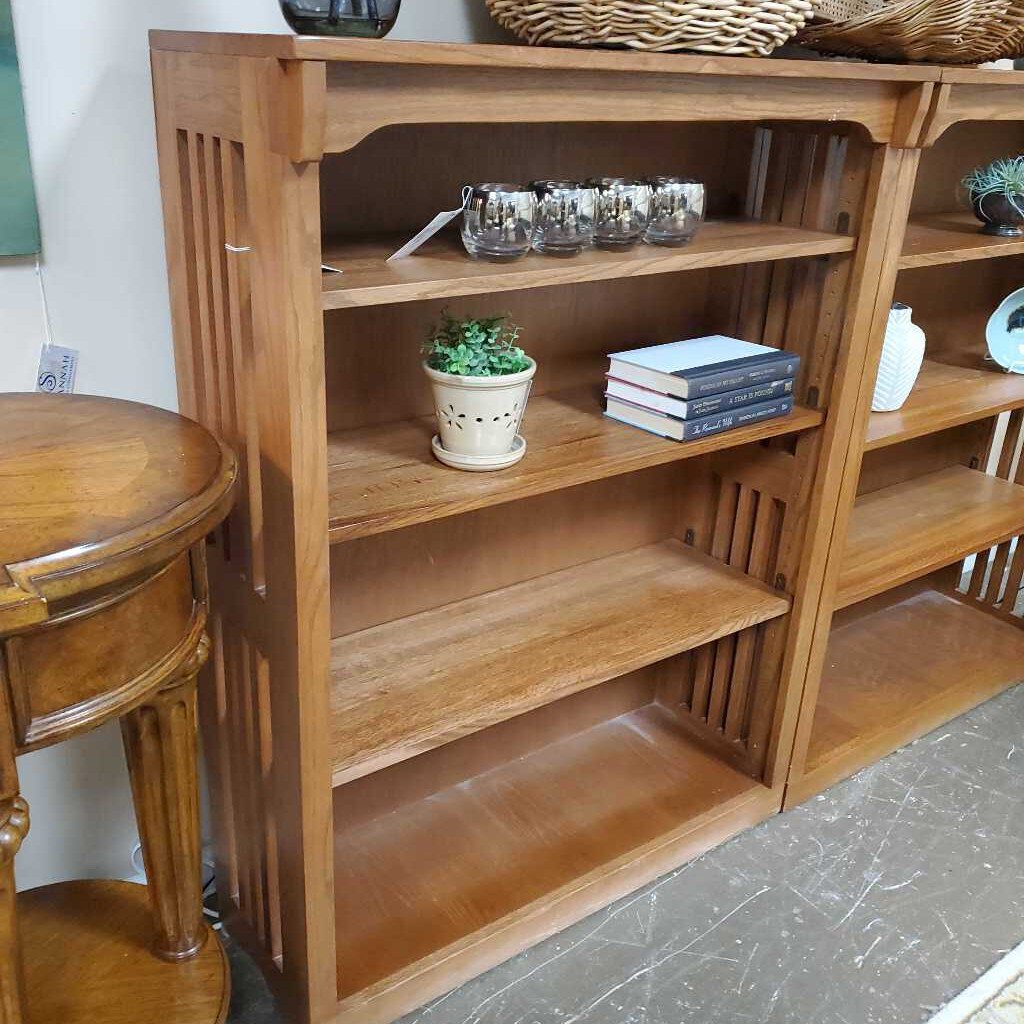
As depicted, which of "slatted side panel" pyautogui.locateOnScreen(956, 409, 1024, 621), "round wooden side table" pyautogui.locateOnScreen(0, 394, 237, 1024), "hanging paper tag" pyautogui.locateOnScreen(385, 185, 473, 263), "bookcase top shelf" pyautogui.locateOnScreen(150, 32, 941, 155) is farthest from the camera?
"slatted side panel" pyautogui.locateOnScreen(956, 409, 1024, 621)

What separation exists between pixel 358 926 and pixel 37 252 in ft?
3.58

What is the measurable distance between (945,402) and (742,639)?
621 mm

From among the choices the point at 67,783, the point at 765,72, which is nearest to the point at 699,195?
the point at 765,72

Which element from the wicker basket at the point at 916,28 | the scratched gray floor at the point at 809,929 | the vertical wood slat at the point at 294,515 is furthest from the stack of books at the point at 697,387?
the scratched gray floor at the point at 809,929

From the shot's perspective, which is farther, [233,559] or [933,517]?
[933,517]

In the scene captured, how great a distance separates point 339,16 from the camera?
110cm

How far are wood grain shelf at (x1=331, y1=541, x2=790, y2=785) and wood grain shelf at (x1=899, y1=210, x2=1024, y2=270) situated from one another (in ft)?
2.05

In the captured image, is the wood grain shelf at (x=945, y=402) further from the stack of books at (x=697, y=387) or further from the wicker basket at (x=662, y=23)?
the wicker basket at (x=662, y=23)

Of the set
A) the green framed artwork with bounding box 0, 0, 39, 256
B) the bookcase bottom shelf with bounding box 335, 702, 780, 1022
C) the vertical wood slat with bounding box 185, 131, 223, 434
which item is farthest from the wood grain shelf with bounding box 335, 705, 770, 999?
the green framed artwork with bounding box 0, 0, 39, 256

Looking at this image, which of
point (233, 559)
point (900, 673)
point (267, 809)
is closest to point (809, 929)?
point (900, 673)

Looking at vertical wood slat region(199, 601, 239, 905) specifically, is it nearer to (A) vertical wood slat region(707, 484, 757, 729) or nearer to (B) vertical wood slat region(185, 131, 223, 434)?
(B) vertical wood slat region(185, 131, 223, 434)

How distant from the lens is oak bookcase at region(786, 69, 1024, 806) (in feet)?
6.28

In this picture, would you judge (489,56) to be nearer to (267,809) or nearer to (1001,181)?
(267,809)

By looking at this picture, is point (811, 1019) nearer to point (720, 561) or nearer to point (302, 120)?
point (720, 561)
